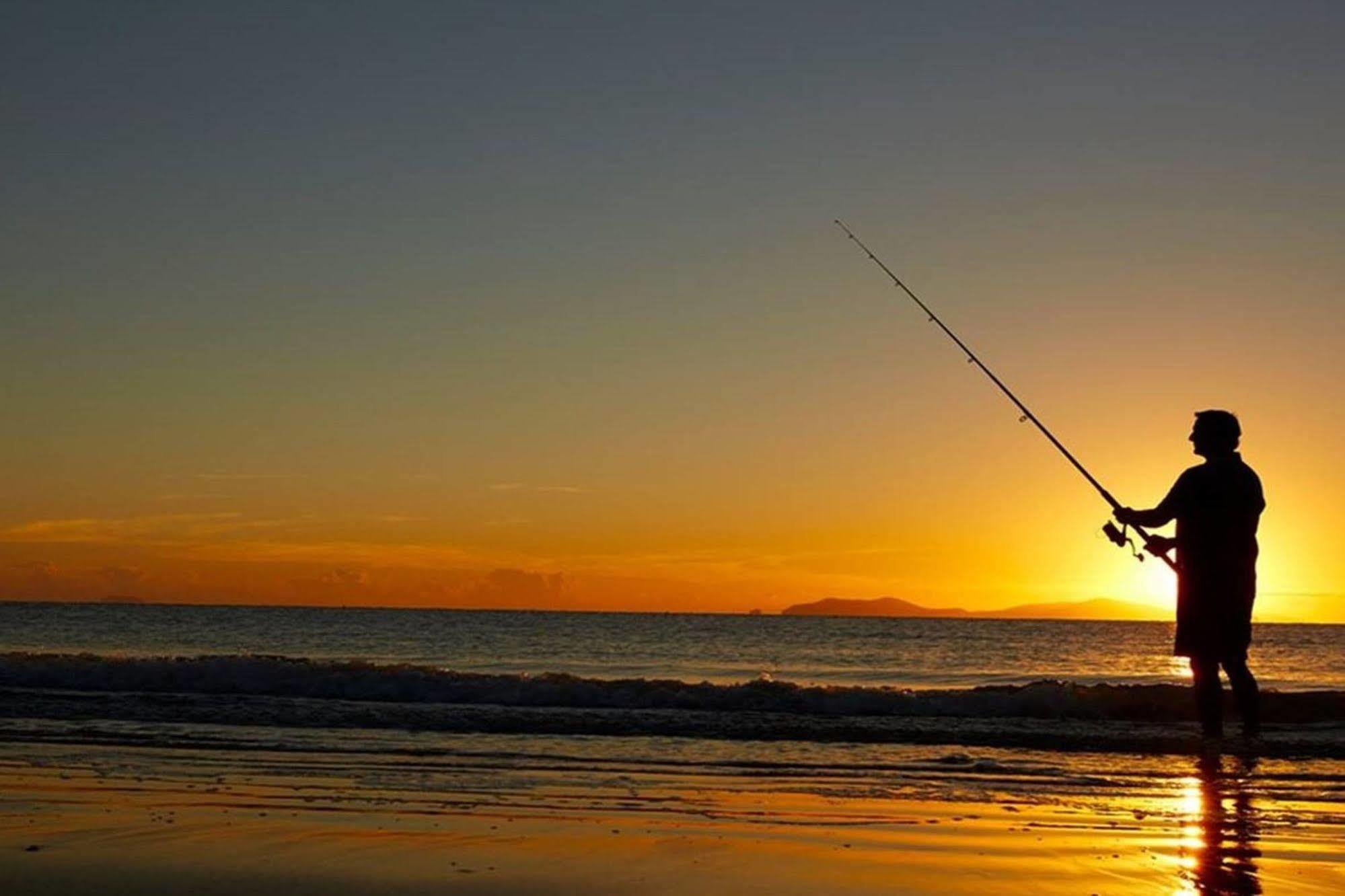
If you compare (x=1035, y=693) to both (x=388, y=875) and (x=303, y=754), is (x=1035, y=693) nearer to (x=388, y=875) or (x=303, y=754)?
(x=303, y=754)

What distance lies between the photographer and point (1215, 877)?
5000 mm

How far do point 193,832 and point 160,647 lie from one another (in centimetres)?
3999

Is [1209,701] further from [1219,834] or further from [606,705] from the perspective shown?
[606,705]

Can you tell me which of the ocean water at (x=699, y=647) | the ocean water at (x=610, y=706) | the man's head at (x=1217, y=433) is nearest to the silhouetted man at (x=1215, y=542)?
the man's head at (x=1217, y=433)

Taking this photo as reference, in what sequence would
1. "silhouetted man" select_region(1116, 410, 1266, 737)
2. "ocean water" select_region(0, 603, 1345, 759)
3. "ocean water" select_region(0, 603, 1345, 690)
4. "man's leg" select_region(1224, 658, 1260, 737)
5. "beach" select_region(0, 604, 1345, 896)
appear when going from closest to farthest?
"beach" select_region(0, 604, 1345, 896) → "silhouetted man" select_region(1116, 410, 1266, 737) → "man's leg" select_region(1224, 658, 1260, 737) → "ocean water" select_region(0, 603, 1345, 759) → "ocean water" select_region(0, 603, 1345, 690)

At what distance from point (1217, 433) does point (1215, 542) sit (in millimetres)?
746

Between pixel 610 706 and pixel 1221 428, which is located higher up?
pixel 1221 428

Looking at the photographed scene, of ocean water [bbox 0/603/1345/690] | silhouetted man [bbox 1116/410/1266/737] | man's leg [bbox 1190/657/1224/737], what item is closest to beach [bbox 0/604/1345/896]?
man's leg [bbox 1190/657/1224/737]

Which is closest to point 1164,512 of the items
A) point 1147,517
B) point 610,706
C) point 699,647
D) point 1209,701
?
point 1147,517

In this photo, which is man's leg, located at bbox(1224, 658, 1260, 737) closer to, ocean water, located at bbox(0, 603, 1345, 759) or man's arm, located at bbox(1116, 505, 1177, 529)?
ocean water, located at bbox(0, 603, 1345, 759)

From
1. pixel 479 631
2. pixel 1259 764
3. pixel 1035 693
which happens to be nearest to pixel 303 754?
pixel 1259 764

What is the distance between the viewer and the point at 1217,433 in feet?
30.1

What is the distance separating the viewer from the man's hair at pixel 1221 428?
916 centimetres

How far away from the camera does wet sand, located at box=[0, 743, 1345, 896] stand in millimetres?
4961
